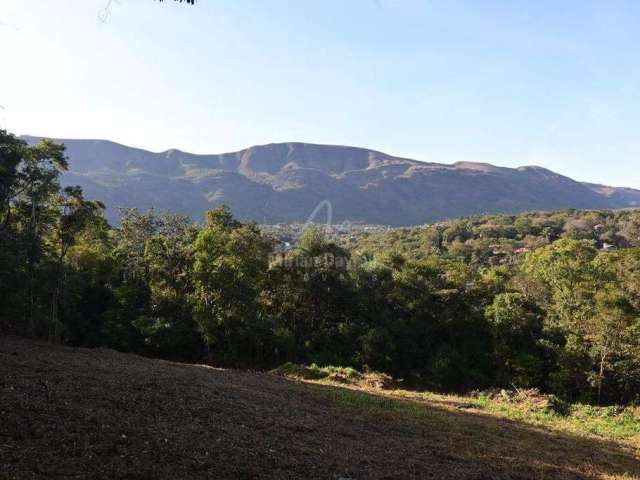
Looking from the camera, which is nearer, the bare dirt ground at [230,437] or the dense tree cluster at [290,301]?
the bare dirt ground at [230,437]

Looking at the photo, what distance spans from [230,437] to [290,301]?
23444mm

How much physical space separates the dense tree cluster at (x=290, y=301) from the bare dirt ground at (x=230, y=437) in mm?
12662

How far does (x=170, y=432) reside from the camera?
7.80m

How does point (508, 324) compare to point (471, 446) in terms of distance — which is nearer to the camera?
point (471, 446)

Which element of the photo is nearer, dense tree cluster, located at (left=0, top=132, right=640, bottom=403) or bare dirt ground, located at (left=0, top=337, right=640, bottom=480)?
bare dirt ground, located at (left=0, top=337, right=640, bottom=480)

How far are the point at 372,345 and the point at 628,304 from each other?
46.9 feet

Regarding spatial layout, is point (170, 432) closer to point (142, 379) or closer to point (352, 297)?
point (142, 379)

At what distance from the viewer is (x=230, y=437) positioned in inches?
328

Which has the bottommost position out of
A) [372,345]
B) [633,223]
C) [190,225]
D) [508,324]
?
[372,345]

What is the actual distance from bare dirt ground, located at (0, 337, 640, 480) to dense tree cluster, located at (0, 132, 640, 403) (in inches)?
499

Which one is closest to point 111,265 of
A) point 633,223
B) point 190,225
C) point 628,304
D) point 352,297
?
point 190,225

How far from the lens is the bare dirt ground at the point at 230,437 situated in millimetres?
6352

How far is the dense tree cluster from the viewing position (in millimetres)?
24047

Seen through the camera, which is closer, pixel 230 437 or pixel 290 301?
pixel 230 437
